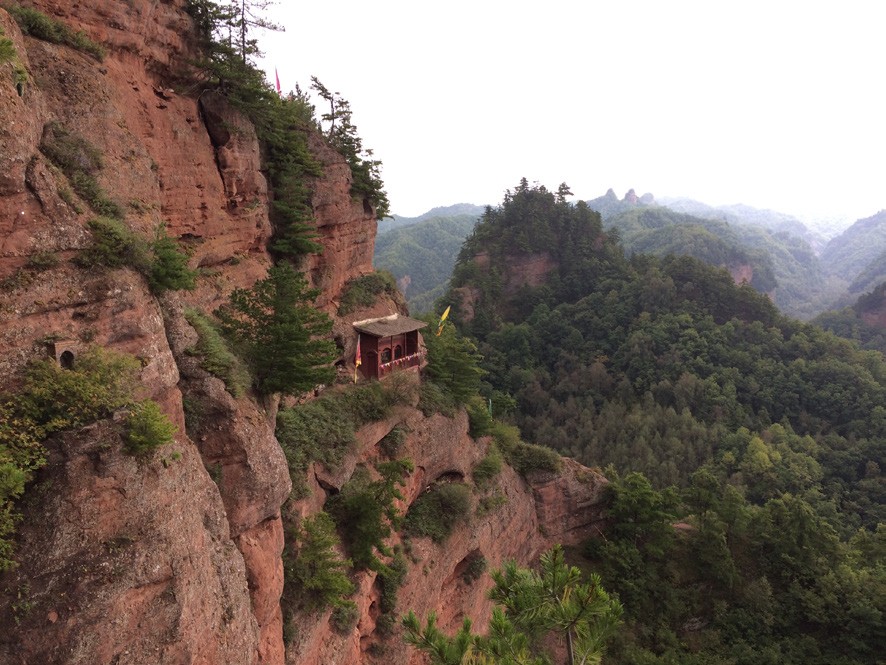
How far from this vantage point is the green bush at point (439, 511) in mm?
20953

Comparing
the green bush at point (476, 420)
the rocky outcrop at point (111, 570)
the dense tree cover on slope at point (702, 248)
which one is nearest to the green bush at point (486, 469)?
the green bush at point (476, 420)

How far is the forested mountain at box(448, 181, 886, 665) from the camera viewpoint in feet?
84.5

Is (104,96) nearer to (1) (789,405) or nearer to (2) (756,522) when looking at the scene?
(2) (756,522)

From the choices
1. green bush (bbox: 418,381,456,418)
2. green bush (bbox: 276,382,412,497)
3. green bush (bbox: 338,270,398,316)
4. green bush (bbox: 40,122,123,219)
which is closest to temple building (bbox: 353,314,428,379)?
green bush (bbox: 338,270,398,316)

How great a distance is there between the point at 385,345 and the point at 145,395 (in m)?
15.4

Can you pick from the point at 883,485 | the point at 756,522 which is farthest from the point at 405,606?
the point at 883,485

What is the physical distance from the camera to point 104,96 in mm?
12758

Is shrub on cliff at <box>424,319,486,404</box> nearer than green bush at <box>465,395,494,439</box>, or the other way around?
shrub on cliff at <box>424,319,486,404</box>

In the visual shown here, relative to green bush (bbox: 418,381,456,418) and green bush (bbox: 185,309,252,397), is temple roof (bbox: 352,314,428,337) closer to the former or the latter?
green bush (bbox: 418,381,456,418)

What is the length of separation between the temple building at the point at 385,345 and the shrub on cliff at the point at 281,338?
25.5ft

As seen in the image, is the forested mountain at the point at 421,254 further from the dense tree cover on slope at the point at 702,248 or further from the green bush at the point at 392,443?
the green bush at the point at 392,443

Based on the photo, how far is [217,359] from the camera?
1143 cm

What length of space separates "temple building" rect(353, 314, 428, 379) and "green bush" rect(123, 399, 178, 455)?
1444 cm

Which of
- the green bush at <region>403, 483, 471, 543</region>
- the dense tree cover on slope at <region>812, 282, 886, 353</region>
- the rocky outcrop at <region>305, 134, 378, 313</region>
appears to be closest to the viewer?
the green bush at <region>403, 483, 471, 543</region>
